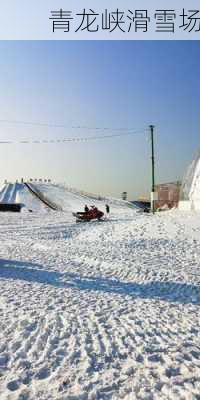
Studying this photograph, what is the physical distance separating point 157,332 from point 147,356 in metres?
1.17

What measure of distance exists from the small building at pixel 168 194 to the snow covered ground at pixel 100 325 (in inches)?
1040

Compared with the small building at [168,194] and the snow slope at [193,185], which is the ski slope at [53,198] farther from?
the snow slope at [193,185]

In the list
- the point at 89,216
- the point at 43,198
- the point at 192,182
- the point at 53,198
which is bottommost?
the point at 89,216

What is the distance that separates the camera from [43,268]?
1273cm

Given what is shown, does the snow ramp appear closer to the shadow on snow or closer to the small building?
the small building

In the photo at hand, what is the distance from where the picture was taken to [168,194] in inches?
1704

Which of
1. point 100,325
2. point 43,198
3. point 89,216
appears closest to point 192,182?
point 89,216

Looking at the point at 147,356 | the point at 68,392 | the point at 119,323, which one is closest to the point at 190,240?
the point at 119,323

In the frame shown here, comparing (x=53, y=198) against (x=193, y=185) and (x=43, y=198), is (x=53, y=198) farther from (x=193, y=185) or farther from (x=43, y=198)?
(x=193, y=185)

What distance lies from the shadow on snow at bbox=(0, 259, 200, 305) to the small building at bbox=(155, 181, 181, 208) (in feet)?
101

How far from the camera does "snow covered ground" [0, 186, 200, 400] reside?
471 centimetres

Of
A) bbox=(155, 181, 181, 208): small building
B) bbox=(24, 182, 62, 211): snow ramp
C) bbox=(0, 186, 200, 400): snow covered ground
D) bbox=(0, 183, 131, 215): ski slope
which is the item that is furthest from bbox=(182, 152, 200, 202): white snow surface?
bbox=(24, 182, 62, 211): snow ramp

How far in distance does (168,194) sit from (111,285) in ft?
110

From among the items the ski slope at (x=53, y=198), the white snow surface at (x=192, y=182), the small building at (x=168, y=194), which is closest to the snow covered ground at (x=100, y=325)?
the white snow surface at (x=192, y=182)
